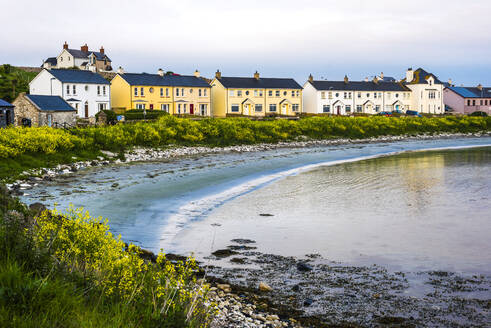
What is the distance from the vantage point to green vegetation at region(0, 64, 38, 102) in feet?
274

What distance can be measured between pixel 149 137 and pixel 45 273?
4075 cm

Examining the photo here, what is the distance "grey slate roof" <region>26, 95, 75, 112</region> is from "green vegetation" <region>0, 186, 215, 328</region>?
46.7 meters

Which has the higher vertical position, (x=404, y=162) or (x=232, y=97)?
(x=232, y=97)

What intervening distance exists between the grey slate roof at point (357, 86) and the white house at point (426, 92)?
2.91 m

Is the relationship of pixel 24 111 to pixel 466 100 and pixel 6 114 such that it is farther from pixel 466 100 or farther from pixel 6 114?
pixel 466 100

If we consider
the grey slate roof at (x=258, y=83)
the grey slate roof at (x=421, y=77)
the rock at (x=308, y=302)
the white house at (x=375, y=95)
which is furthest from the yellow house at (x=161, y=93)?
the rock at (x=308, y=302)

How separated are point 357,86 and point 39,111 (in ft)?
248

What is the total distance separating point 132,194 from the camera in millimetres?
24750

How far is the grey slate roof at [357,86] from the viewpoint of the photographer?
107162 mm

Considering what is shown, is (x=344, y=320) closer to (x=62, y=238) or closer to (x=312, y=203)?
(x=62, y=238)

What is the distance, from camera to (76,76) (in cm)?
7738

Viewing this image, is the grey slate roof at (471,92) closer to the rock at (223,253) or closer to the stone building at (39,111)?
the stone building at (39,111)

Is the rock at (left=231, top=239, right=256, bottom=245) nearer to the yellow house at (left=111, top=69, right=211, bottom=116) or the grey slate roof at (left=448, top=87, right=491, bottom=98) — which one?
the yellow house at (left=111, top=69, right=211, bottom=116)

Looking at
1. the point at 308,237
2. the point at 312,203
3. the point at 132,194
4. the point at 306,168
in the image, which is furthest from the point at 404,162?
the point at 308,237
